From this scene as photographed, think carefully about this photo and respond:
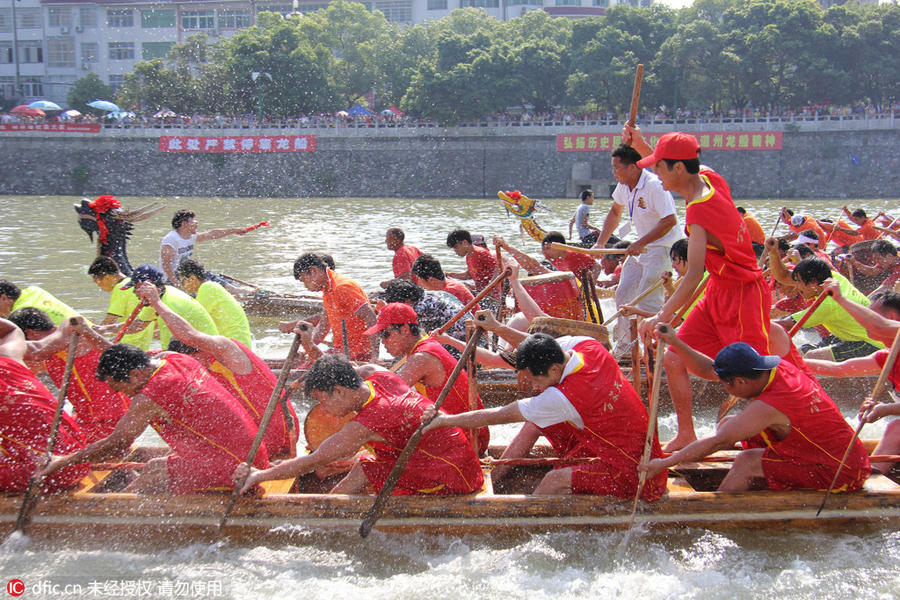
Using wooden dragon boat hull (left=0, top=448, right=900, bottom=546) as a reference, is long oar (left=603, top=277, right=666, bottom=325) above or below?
above

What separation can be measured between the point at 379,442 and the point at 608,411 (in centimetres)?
114

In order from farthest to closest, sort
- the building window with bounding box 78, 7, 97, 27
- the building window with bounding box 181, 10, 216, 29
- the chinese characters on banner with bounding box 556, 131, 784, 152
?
1. the building window with bounding box 181, 10, 216, 29
2. the building window with bounding box 78, 7, 97, 27
3. the chinese characters on banner with bounding box 556, 131, 784, 152

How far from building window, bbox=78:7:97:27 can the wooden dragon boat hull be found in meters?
57.1

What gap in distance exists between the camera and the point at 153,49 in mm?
53375

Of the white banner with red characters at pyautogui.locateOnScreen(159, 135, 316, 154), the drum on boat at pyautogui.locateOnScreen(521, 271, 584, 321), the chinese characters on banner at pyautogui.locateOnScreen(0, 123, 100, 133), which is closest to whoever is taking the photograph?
the drum on boat at pyautogui.locateOnScreen(521, 271, 584, 321)

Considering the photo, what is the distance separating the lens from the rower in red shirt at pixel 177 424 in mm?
3686

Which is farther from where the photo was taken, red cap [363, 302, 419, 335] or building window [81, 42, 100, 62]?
building window [81, 42, 100, 62]

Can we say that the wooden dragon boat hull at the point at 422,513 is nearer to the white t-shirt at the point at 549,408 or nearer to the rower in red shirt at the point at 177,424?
the rower in red shirt at the point at 177,424

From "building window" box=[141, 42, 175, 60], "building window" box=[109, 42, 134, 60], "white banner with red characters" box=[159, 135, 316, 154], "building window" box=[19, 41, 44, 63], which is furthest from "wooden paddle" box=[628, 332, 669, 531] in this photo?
"building window" box=[19, 41, 44, 63]

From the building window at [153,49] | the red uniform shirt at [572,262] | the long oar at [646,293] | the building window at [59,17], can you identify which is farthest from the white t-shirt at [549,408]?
the building window at [59,17]

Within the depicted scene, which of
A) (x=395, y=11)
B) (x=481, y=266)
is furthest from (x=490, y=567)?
(x=395, y=11)

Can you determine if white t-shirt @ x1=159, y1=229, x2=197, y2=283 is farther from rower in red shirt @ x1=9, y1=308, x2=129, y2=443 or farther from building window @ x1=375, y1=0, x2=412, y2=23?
building window @ x1=375, y1=0, x2=412, y2=23

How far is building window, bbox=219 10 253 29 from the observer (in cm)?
5506

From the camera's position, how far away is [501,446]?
483 centimetres
